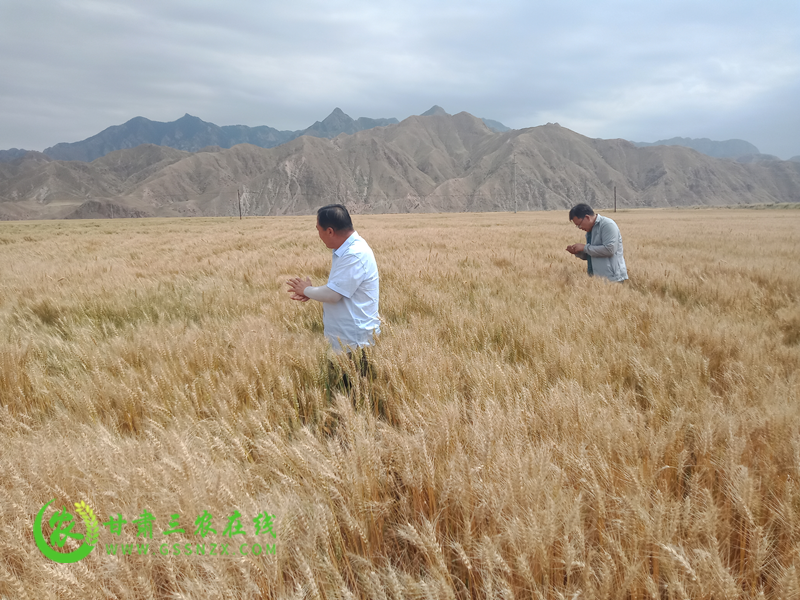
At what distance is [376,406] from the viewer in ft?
7.01

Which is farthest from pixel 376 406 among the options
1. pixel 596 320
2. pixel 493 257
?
pixel 493 257

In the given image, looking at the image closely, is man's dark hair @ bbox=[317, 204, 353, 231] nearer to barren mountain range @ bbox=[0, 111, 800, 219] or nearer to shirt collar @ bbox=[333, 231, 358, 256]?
shirt collar @ bbox=[333, 231, 358, 256]

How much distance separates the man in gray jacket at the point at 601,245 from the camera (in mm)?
5629

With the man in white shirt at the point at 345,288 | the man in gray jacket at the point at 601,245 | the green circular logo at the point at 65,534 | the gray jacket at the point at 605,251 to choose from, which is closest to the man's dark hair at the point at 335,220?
the man in white shirt at the point at 345,288

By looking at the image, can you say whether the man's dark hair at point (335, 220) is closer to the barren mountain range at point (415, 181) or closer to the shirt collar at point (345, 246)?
the shirt collar at point (345, 246)

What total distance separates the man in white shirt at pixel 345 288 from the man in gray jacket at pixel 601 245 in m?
3.79

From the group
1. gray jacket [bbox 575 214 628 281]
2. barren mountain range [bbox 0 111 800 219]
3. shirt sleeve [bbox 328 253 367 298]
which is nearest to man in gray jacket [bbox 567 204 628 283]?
gray jacket [bbox 575 214 628 281]

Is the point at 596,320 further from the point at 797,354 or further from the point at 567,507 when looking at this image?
the point at 567,507

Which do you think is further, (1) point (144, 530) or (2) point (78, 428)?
(2) point (78, 428)

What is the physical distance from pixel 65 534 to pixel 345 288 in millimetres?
2162

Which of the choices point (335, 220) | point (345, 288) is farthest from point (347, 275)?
point (335, 220)

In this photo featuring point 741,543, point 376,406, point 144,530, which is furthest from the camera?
point 376,406

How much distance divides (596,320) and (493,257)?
575 cm

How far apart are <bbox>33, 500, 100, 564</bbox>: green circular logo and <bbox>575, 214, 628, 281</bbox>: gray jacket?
6090 millimetres
